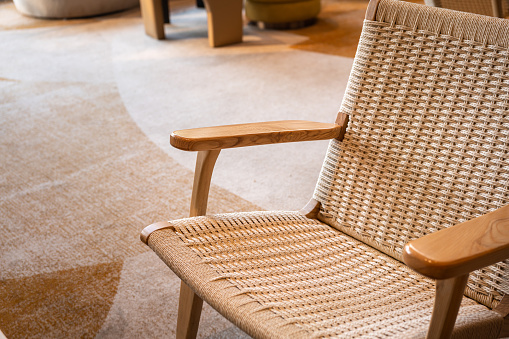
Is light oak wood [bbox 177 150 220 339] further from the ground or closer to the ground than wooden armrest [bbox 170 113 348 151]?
closer to the ground

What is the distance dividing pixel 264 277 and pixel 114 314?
663mm

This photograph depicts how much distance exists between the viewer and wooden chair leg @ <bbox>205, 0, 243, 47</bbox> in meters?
4.21

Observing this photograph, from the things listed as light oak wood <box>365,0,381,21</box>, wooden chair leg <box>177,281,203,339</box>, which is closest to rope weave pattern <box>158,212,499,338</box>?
wooden chair leg <box>177,281,203,339</box>

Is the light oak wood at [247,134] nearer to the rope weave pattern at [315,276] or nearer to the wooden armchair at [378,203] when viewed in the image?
the wooden armchair at [378,203]

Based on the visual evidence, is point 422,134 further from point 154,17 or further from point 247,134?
point 154,17

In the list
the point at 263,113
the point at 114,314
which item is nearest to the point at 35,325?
the point at 114,314

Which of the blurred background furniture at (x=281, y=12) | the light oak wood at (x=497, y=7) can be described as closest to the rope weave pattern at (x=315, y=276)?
the light oak wood at (x=497, y=7)

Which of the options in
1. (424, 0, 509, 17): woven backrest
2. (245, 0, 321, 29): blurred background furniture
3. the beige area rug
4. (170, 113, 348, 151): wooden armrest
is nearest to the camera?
(170, 113, 348, 151): wooden armrest

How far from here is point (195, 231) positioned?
4.14 feet

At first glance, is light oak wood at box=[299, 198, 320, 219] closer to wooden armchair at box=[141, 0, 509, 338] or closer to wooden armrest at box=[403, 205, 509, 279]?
wooden armchair at box=[141, 0, 509, 338]

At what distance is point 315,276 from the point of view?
3.94 ft

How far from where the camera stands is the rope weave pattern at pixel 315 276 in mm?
1031

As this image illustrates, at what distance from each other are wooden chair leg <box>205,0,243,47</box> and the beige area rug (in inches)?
4.3

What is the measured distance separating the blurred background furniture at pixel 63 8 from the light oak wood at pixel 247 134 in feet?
14.3
